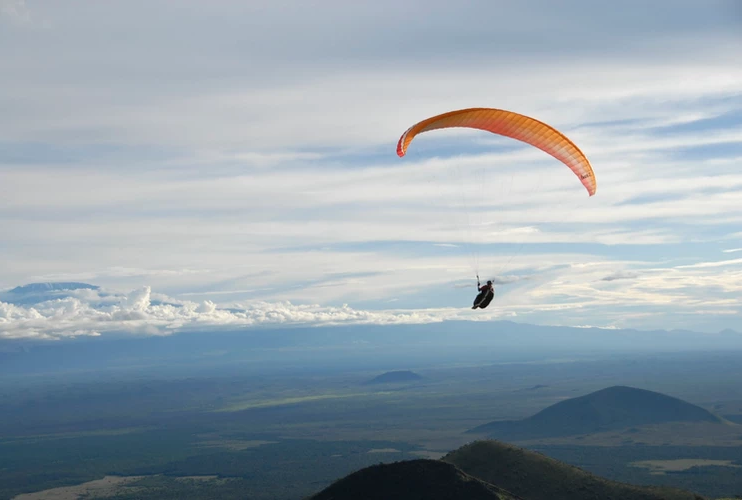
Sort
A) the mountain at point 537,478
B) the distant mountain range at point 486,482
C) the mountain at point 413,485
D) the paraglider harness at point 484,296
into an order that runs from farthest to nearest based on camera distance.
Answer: the mountain at point 537,478 → the distant mountain range at point 486,482 → the mountain at point 413,485 → the paraglider harness at point 484,296

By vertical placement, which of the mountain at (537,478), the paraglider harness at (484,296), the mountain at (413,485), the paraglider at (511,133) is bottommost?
the mountain at (537,478)

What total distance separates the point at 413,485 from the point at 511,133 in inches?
1353

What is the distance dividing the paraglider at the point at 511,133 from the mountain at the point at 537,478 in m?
35.5

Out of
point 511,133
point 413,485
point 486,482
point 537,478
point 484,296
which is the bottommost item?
point 537,478

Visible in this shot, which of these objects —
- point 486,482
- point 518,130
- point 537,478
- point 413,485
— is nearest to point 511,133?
point 518,130

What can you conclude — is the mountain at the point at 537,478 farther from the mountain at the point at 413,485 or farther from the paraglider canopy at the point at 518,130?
the paraglider canopy at the point at 518,130

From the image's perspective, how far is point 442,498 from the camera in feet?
224

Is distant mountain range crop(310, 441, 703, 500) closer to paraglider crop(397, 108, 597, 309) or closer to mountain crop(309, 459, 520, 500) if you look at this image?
mountain crop(309, 459, 520, 500)

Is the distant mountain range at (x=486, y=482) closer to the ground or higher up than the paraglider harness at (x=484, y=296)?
closer to the ground

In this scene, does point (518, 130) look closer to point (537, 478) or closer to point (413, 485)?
point (413, 485)

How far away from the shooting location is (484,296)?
5256 cm

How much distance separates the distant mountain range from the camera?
69562mm

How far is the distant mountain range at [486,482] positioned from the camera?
6956cm

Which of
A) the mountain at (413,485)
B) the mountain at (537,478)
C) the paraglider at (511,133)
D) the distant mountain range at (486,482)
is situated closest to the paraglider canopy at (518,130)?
the paraglider at (511,133)
